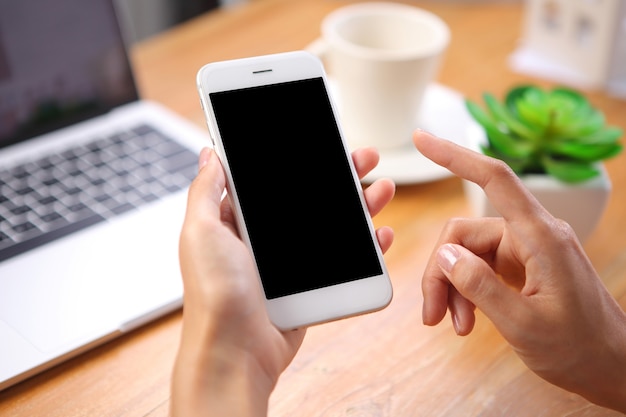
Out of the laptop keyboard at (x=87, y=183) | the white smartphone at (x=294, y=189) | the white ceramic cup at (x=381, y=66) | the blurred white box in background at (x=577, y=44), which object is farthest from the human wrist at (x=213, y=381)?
the blurred white box in background at (x=577, y=44)

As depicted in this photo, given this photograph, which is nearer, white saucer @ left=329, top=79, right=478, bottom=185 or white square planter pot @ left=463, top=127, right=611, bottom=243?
white square planter pot @ left=463, top=127, right=611, bottom=243

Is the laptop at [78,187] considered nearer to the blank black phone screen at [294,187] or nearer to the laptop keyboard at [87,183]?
the laptop keyboard at [87,183]

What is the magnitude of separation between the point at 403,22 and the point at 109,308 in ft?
1.71

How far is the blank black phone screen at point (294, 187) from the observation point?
0.58 meters

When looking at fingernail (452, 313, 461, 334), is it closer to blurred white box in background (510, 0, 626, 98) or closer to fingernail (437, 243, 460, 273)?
fingernail (437, 243, 460, 273)

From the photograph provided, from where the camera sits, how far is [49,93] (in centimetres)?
86

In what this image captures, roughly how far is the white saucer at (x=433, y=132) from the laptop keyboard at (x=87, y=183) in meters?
0.23

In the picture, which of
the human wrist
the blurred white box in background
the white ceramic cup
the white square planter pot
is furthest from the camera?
the blurred white box in background

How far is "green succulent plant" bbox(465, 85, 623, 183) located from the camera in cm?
71

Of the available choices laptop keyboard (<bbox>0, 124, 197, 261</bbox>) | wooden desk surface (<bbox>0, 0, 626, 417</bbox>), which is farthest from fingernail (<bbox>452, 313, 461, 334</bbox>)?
laptop keyboard (<bbox>0, 124, 197, 261</bbox>)

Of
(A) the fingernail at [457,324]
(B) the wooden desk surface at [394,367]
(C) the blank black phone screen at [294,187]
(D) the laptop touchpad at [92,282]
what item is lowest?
(B) the wooden desk surface at [394,367]

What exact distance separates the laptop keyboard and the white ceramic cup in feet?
0.69

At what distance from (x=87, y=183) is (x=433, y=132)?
0.43 meters

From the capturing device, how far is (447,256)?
57 cm
